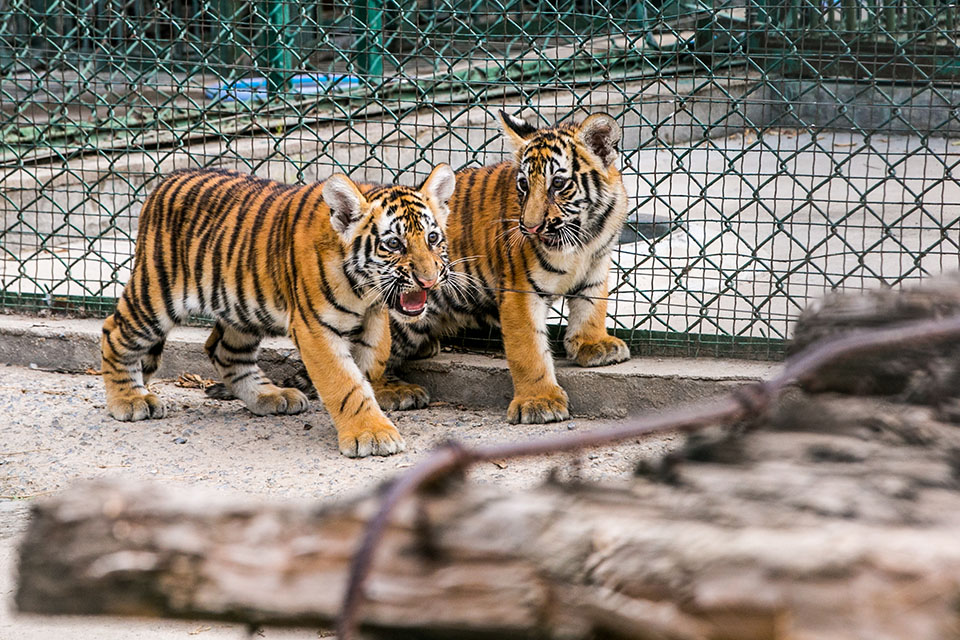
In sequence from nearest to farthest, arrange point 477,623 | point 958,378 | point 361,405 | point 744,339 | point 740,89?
point 477,623, point 958,378, point 361,405, point 744,339, point 740,89

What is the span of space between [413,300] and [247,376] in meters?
1.15

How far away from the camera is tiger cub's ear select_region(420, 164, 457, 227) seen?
448cm

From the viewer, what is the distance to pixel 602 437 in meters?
1.31

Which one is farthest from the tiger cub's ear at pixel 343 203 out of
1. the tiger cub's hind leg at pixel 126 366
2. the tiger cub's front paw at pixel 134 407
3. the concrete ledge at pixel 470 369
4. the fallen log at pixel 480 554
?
the fallen log at pixel 480 554

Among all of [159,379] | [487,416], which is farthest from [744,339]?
[159,379]

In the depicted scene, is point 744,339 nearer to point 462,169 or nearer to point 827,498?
point 462,169

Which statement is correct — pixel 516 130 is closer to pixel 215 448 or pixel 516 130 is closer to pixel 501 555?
pixel 215 448

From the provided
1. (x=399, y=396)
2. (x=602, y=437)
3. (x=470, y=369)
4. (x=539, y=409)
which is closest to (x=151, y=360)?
(x=399, y=396)

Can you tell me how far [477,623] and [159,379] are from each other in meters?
4.65

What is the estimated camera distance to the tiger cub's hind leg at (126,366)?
495 cm

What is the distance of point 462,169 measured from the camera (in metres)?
5.27

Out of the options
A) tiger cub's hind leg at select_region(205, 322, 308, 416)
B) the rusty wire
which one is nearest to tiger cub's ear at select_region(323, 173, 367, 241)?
tiger cub's hind leg at select_region(205, 322, 308, 416)

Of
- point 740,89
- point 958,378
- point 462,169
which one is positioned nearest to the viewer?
point 958,378

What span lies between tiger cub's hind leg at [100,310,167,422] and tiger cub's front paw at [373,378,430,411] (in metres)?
0.97
